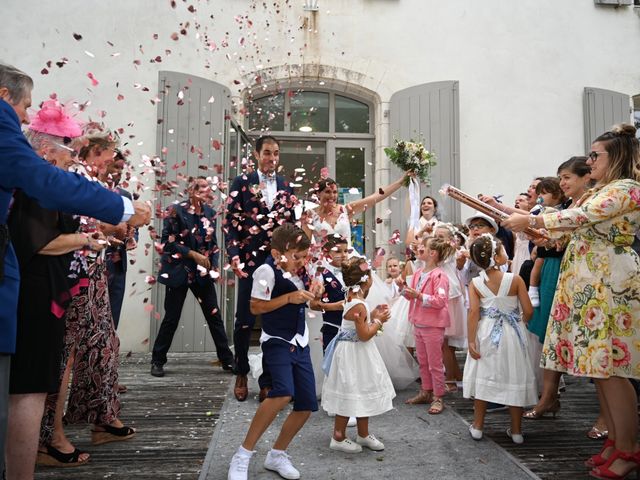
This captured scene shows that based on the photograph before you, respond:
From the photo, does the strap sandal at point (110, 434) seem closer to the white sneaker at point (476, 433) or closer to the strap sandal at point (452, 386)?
the white sneaker at point (476, 433)

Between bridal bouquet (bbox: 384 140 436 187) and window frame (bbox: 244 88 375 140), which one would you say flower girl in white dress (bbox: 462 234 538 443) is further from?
window frame (bbox: 244 88 375 140)

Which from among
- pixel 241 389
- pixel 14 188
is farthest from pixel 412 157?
pixel 14 188

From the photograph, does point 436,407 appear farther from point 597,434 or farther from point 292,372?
point 292,372

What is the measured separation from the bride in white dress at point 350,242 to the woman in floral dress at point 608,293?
171 cm

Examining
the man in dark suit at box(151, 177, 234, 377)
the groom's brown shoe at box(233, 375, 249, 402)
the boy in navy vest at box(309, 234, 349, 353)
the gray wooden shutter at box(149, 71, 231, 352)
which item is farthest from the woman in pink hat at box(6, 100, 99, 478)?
the gray wooden shutter at box(149, 71, 231, 352)

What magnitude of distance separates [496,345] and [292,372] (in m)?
1.43

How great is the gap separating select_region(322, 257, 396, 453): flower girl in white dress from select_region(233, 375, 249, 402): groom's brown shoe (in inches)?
44.5

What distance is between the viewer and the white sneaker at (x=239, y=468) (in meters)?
2.80

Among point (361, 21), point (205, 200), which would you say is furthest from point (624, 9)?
point (205, 200)

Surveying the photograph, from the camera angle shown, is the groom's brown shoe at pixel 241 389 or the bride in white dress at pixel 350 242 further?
the bride in white dress at pixel 350 242

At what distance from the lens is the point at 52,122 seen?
2.67 metres

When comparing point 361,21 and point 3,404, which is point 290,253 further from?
point 361,21

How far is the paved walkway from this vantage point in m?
3.00

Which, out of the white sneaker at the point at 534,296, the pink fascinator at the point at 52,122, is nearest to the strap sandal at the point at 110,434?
the pink fascinator at the point at 52,122
